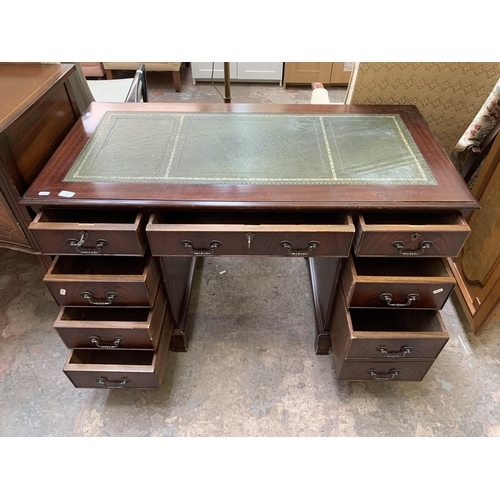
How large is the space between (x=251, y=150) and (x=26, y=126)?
2.12ft

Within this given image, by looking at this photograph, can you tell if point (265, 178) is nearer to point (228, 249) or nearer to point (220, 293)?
point (228, 249)

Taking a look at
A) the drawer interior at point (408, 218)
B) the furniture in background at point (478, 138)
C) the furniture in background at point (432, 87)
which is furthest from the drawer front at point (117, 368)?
the furniture in background at point (478, 138)

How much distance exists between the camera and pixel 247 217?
3.69 feet

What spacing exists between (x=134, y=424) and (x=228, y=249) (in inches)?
27.8

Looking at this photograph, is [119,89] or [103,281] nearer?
[103,281]

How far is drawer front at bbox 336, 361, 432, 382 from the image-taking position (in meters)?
1.16

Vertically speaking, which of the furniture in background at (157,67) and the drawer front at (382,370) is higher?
the furniture in background at (157,67)

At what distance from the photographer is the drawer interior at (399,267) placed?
3.66 ft

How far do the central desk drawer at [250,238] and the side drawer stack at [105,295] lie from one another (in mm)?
68

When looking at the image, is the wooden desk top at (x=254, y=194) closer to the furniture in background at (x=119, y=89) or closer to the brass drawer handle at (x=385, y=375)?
the brass drawer handle at (x=385, y=375)

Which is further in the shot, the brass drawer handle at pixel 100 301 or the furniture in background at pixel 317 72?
the furniture in background at pixel 317 72

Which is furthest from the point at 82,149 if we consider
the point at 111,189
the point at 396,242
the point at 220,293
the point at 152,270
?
the point at 396,242

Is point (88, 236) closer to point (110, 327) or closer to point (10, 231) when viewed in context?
point (110, 327)

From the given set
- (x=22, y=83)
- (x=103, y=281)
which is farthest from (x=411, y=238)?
(x=22, y=83)
